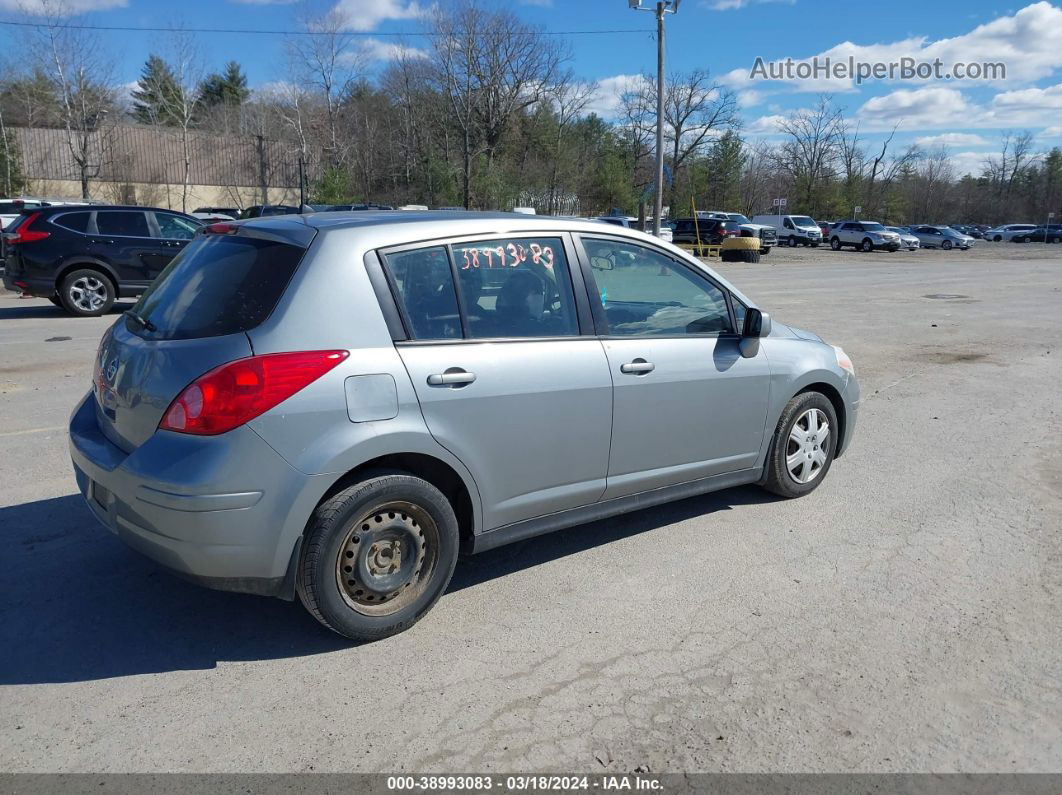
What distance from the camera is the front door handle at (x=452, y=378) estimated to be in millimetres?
3443

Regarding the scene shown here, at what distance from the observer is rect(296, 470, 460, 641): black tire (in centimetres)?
327

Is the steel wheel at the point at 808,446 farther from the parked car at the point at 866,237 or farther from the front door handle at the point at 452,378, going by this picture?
the parked car at the point at 866,237

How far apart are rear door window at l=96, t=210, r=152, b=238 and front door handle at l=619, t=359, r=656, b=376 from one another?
12.1 m

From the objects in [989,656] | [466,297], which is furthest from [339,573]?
[989,656]

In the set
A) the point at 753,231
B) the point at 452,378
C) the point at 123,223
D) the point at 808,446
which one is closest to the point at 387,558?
the point at 452,378

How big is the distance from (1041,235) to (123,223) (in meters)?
76.2

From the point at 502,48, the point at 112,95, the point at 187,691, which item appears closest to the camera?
the point at 187,691

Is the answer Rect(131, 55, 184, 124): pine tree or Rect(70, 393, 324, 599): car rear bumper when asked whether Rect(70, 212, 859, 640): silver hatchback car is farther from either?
Rect(131, 55, 184, 124): pine tree

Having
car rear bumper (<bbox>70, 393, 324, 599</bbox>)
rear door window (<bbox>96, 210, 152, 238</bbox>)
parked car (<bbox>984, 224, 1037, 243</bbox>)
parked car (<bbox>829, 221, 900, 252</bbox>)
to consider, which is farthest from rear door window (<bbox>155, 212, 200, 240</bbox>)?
parked car (<bbox>984, 224, 1037, 243</bbox>)

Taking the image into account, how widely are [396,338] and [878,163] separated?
311 ft

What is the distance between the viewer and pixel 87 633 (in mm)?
3506

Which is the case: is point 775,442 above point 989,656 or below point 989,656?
above

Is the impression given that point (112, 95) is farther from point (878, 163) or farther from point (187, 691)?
point (878, 163)

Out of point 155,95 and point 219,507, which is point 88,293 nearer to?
point 219,507
